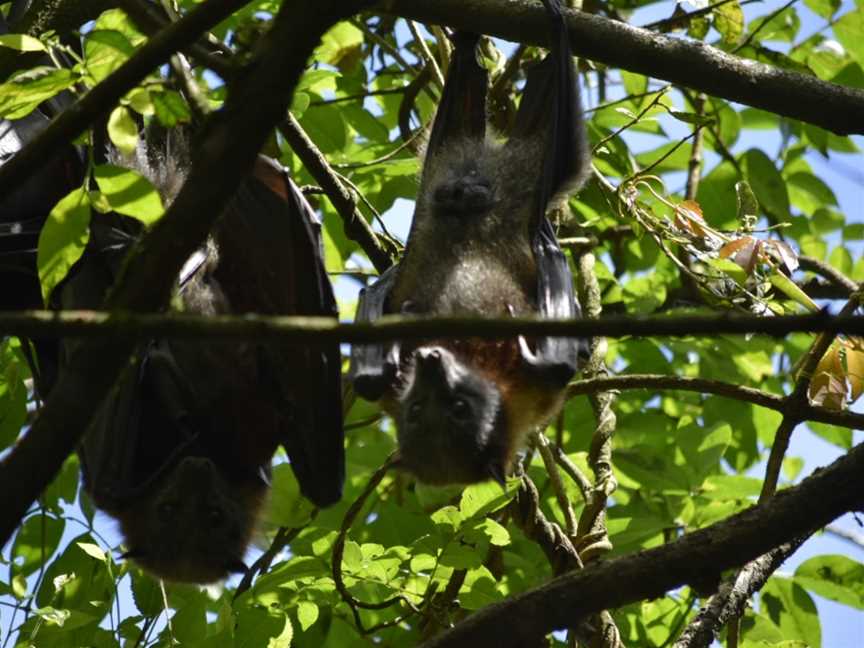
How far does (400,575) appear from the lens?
541 centimetres

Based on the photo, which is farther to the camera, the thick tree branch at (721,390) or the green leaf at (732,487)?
the green leaf at (732,487)

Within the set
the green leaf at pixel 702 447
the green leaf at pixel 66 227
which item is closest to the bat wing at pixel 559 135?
the green leaf at pixel 702 447

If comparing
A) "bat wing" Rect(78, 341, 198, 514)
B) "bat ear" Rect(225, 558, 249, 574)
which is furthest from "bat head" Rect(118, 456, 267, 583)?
"bat wing" Rect(78, 341, 198, 514)

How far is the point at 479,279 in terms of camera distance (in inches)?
234

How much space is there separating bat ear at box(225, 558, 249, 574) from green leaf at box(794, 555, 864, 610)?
288 centimetres

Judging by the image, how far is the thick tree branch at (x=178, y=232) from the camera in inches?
121

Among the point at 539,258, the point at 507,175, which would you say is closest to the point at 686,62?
the point at 539,258

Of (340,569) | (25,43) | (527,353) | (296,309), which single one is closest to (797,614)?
(527,353)

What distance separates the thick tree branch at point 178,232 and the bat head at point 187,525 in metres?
2.61

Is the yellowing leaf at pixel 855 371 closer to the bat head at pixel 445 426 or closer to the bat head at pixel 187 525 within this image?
the bat head at pixel 445 426

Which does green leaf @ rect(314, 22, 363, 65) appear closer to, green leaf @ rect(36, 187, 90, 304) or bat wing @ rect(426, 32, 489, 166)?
bat wing @ rect(426, 32, 489, 166)

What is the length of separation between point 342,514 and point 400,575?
1.19 meters

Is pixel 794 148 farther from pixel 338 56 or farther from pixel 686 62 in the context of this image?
pixel 686 62

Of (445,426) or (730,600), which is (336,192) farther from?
(730,600)
